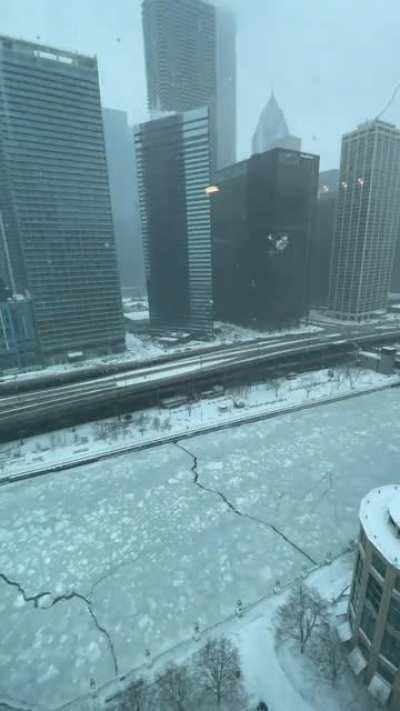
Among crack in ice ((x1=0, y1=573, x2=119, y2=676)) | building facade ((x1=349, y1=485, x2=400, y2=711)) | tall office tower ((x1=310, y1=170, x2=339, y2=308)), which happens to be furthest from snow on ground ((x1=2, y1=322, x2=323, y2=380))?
building facade ((x1=349, y1=485, x2=400, y2=711))

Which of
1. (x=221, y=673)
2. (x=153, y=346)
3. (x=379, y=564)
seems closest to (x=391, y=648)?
(x=379, y=564)

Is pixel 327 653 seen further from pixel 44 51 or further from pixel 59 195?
pixel 44 51

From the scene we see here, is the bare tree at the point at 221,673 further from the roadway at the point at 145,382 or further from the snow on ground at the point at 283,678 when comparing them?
the roadway at the point at 145,382

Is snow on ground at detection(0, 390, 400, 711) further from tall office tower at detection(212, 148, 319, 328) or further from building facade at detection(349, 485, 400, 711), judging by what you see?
tall office tower at detection(212, 148, 319, 328)

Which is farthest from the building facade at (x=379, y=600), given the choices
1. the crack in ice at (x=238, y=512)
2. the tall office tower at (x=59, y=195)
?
the tall office tower at (x=59, y=195)

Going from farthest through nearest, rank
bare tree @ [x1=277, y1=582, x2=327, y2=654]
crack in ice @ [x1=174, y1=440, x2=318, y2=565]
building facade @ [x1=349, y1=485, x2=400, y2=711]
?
crack in ice @ [x1=174, y1=440, x2=318, y2=565]
bare tree @ [x1=277, y1=582, x2=327, y2=654]
building facade @ [x1=349, y1=485, x2=400, y2=711]

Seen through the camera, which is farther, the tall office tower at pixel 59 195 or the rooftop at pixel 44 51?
the tall office tower at pixel 59 195
